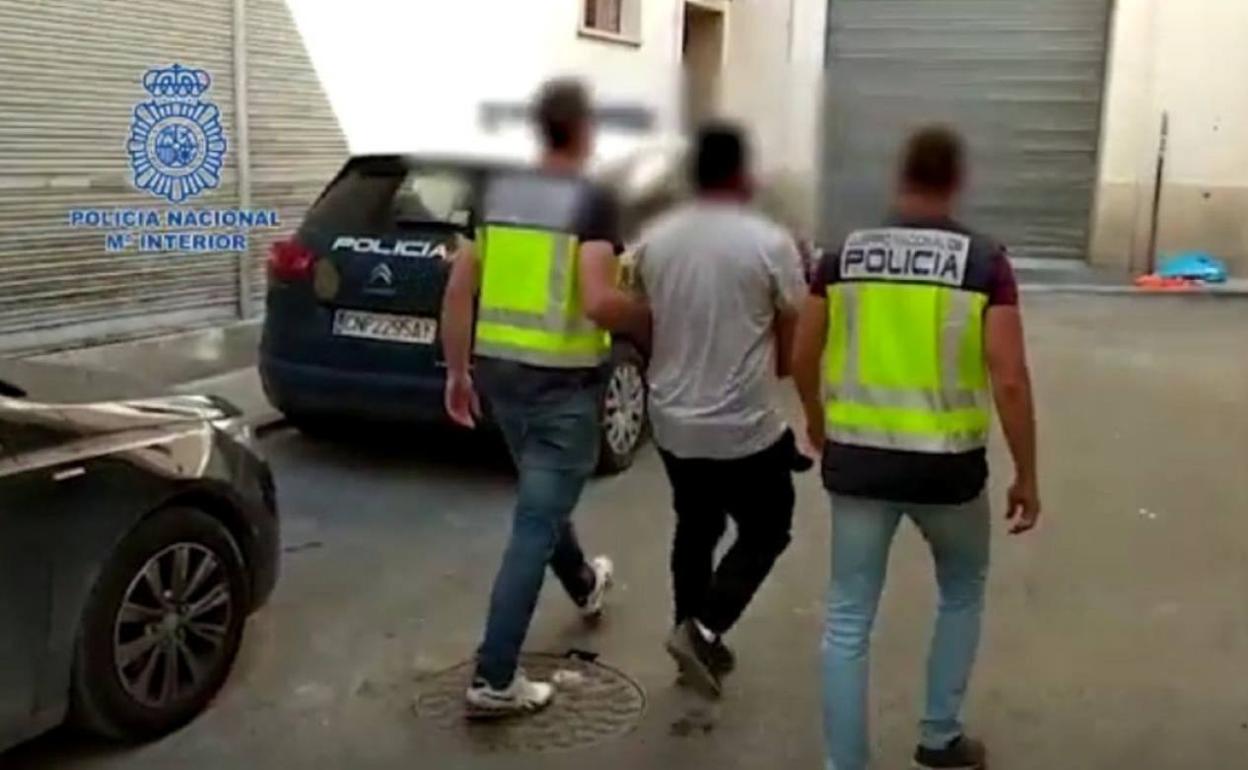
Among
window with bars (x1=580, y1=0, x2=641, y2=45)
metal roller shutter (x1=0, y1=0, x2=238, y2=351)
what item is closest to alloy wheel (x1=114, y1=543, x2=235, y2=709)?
metal roller shutter (x1=0, y1=0, x2=238, y2=351)

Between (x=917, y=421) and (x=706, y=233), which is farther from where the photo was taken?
(x=706, y=233)

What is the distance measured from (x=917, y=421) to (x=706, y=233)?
31.8 inches

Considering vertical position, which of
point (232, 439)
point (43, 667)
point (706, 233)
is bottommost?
point (43, 667)

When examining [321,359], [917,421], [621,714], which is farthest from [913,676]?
[321,359]

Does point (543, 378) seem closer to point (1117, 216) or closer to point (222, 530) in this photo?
point (222, 530)

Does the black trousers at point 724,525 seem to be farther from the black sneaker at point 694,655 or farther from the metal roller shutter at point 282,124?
the metal roller shutter at point 282,124

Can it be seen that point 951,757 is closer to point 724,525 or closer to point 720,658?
point 720,658

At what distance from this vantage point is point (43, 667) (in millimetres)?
3432

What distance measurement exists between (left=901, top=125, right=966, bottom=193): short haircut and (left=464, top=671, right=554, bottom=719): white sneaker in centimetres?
176

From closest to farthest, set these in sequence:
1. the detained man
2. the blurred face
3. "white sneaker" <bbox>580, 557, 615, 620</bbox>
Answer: the detained man → the blurred face → "white sneaker" <bbox>580, 557, 615, 620</bbox>

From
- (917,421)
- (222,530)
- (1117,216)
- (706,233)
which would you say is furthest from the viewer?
(1117,216)

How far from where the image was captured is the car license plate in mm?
6320

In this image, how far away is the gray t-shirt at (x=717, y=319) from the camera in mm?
3713

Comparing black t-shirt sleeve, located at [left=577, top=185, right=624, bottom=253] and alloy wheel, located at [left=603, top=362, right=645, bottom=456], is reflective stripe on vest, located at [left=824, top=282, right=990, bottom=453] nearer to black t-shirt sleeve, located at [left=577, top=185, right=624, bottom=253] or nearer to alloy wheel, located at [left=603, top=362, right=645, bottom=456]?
black t-shirt sleeve, located at [left=577, top=185, right=624, bottom=253]
